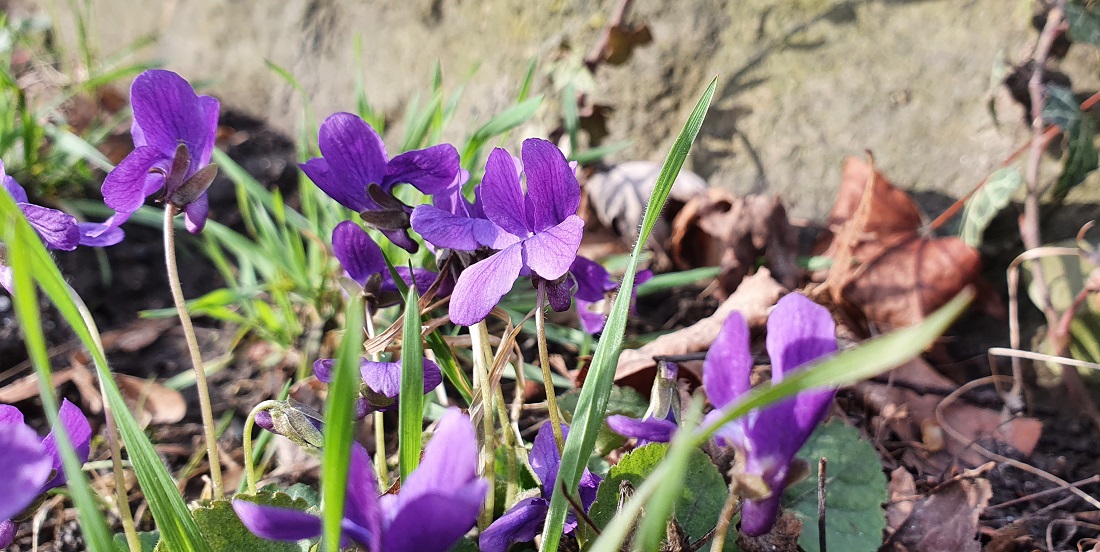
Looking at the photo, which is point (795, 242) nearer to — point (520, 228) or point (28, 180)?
point (520, 228)

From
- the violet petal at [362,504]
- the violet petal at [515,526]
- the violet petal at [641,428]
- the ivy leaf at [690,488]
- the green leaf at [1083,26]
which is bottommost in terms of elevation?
the ivy leaf at [690,488]

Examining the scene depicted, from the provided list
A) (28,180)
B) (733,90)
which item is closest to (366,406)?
(733,90)

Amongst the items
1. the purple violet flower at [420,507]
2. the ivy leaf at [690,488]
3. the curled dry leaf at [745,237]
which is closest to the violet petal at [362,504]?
the purple violet flower at [420,507]

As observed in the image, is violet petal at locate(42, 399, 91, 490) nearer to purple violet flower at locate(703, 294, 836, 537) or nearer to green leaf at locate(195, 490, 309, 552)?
green leaf at locate(195, 490, 309, 552)

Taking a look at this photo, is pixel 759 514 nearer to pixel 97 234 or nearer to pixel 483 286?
pixel 483 286

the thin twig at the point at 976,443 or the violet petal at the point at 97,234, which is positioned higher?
the violet petal at the point at 97,234

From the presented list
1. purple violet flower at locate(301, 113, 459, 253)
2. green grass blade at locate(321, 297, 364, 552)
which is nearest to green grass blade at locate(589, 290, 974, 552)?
green grass blade at locate(321, 297, 364, 552)

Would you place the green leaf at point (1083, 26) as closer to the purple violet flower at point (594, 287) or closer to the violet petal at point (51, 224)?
the purple violet flower at point (594, 287)

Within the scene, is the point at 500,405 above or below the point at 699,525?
above
